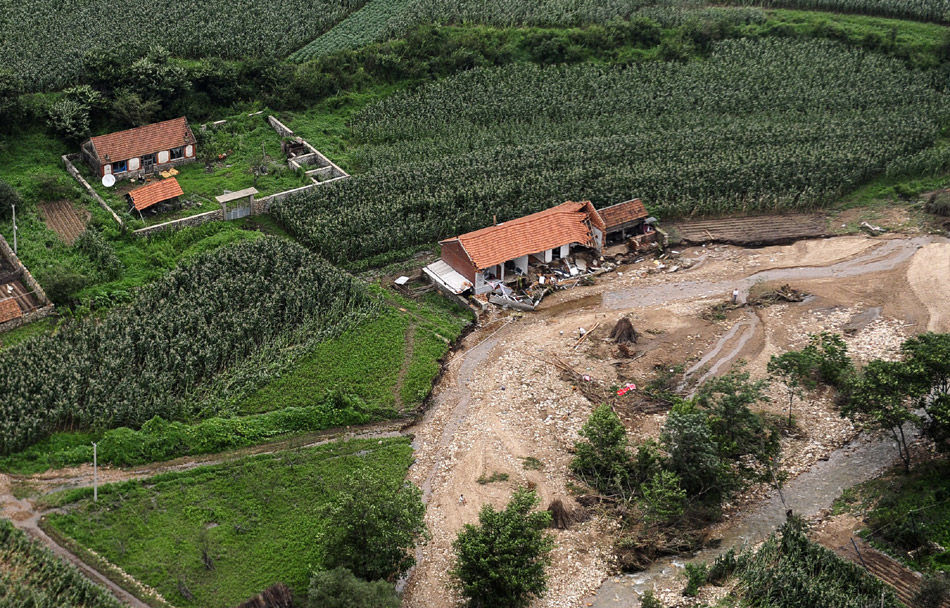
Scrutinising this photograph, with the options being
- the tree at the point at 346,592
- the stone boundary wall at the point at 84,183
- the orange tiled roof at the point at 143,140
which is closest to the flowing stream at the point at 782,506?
the tree at the point at 346,592

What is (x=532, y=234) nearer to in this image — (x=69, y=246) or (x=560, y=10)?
(x=69, y=246)

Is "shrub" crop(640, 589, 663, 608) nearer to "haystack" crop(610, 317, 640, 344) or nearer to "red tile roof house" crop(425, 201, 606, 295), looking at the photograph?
"haystack" crop(610, 317, 640, 344)

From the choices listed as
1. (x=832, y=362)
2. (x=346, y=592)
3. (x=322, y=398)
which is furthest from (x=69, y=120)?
(x=832, y=362)

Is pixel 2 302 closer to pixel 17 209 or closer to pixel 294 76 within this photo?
pixel 17 209

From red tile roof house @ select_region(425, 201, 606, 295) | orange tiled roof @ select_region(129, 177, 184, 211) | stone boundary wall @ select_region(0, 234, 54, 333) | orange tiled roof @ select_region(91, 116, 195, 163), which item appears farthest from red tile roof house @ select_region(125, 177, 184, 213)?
red tile roof house @ select_region(425, 201, 606, 295)

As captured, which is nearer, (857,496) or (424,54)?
(857,496)

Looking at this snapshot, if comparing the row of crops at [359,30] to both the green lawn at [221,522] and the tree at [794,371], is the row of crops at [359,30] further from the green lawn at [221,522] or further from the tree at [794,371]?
the tree at [794,371]

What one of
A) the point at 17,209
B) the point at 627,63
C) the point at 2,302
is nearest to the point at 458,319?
the point at 2,302

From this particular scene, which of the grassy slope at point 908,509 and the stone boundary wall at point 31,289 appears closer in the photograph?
the grassy slope at point 908,509
